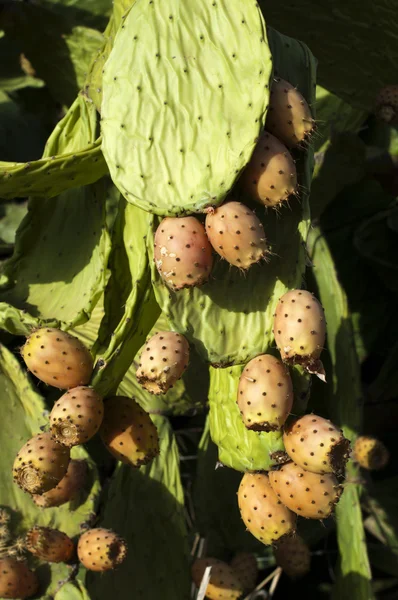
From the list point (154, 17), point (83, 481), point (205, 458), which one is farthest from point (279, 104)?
point (205, 458)

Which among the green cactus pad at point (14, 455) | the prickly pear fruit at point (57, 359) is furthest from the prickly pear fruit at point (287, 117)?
the green cactus pad at point (14, 455)

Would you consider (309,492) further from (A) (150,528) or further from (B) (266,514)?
(A) (150,528)

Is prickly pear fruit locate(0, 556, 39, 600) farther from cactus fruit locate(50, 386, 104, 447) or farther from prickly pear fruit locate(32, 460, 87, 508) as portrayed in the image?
cactus fruit locate(50, 386, 104, 447)

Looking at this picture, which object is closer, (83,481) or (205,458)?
(83,481)

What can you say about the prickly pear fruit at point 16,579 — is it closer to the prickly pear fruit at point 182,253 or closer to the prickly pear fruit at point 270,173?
the prickly pear fruit at point 182,253

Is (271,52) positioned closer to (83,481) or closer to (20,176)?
(20,176)
